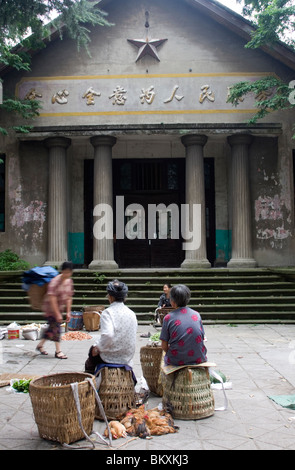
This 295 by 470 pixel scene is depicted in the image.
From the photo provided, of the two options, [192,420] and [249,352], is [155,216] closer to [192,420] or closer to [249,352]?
[249,352]

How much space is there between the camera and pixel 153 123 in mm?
15383

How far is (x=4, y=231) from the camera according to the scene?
1579 cm

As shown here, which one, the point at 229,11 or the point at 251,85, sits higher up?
the point at 229,11

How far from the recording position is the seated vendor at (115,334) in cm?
516

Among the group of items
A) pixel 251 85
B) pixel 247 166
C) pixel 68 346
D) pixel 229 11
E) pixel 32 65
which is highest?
pixel 229 11

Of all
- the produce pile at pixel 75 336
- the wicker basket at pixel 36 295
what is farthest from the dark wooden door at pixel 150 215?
the wicker basket at pixel 36 295

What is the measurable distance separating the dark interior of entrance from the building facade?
1397 mm

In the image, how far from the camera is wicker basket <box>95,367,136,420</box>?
203 inches

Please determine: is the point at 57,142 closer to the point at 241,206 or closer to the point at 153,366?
the point at 241,206

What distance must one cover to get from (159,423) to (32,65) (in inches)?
535

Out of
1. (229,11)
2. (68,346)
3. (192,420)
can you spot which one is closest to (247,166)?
(229,11)

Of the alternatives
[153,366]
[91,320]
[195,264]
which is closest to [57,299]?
[153,366]

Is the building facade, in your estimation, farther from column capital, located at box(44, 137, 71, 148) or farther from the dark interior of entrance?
the dark interior of entrance

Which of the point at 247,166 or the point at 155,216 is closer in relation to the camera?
the point at 247,166
